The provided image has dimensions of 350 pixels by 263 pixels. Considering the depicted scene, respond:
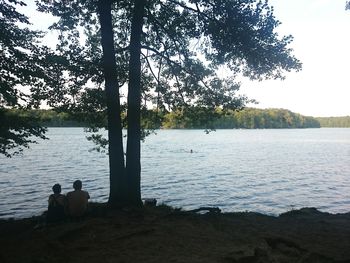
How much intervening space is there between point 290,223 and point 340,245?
10.7ft

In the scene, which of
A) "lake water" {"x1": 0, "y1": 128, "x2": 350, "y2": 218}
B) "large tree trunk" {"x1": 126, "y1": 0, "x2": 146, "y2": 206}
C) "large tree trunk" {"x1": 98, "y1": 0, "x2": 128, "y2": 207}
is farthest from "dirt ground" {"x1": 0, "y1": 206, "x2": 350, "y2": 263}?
"lake water" {"x1": 0, "y1": 128, "x2": 350, "y2": 218}

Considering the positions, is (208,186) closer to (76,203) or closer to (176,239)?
(76,203)

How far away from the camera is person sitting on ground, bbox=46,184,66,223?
12461 mm

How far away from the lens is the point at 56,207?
1257 centimetres

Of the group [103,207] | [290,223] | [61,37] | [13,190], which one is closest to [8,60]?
[61,37]

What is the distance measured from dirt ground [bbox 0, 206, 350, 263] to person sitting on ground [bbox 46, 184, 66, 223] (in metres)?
0.40

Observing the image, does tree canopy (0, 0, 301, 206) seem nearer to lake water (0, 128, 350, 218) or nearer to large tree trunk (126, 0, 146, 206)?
large tree trunk (126, 0, 146, 206)

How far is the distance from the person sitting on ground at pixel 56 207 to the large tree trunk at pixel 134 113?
318 centimetres

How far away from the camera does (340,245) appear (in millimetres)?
10070

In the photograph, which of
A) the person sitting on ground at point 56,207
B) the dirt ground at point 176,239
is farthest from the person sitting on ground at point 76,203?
the dirt ground at point 176,239

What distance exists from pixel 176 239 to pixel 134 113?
22.2ft

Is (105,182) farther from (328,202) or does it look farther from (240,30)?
(240,30)

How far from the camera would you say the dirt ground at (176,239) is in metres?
8.70

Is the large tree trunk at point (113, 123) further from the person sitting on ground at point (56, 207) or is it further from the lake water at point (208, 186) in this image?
the lake water at point (208, 186)
